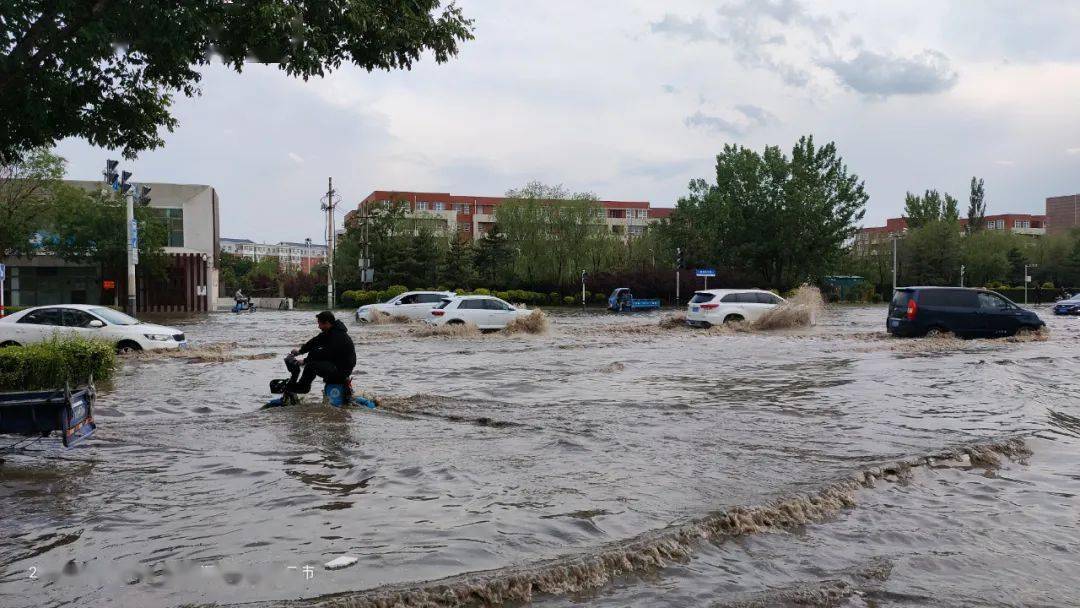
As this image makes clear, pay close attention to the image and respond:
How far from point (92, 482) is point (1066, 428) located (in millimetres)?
10687

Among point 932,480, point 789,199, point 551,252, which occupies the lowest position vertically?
point 932,480

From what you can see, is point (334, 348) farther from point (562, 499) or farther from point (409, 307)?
point (409, 307)

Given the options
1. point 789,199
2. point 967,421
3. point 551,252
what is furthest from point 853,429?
point 789,199

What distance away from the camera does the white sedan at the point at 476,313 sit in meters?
27.9

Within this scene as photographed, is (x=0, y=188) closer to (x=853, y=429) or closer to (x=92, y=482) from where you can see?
(x=92, y=482)

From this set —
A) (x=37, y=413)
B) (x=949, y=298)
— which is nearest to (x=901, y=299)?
(x=949, y=298)

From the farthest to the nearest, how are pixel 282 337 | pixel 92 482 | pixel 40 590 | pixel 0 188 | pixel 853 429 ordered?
pixel 0 188 → pixel 282 337 → pixel 853 429 → pixel 92 482 → pixel 40 590

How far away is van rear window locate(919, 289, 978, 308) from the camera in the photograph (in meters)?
22.8

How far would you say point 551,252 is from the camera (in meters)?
62.8

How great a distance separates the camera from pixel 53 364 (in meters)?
13.5

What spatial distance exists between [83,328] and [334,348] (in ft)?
36.8

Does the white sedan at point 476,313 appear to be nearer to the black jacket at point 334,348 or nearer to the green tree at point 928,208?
the black jacket at point 334,348

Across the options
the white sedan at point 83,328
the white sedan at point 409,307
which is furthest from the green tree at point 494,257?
the white sedan at point 83,328

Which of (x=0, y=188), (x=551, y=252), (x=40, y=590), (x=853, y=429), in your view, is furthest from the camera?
(x=551, y=252)
